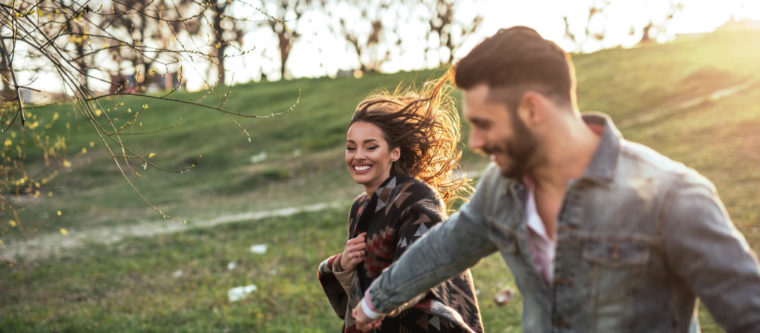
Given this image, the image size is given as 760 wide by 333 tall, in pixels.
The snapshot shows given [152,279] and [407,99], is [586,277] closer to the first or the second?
[407,99]

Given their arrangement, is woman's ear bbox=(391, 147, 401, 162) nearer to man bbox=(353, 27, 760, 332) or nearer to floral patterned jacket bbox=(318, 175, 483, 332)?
floral patterned jacket bbox=(318, 175, 483, 332)

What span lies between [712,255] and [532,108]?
647mm

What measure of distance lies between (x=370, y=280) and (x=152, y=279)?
715 cm

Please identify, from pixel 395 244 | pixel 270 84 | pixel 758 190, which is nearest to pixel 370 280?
pixel 395 244

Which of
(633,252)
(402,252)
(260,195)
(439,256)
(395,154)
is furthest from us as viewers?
(260,195)

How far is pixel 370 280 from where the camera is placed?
3457mm

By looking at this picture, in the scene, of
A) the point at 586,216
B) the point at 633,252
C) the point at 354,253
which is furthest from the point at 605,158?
the point at 354,253

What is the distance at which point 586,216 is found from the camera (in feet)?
6.27

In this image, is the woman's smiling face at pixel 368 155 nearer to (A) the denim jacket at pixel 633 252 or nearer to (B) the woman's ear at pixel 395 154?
(B) the woman's ear at pixel 395 154

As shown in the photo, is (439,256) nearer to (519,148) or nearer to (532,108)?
(519,148)

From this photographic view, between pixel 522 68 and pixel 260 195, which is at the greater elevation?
pixel 522 68

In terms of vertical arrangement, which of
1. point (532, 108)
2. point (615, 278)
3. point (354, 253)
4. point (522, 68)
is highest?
point (522, 68)

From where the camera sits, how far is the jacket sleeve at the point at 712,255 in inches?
66.6

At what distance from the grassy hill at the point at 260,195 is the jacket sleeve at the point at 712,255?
2421 millimetres
